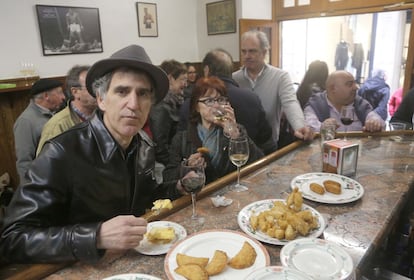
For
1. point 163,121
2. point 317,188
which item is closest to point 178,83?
point 163,121

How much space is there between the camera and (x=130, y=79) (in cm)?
121

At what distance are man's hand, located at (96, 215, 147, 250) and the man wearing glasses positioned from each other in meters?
1.54

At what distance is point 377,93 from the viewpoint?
362cm

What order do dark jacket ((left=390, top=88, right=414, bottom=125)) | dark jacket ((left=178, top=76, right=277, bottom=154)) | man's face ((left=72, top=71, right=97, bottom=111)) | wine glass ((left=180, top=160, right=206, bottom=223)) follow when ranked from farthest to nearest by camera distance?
dark jacket ((left=390, top=88, right=414, bottom=125)) → man's face ((left=72, top=71, right=97, bottom=111)) → dark jacket ((left=178, top=76, right=277, bottom=154)) → wine glass ((left=180, top=160, right=206, bottom=223))

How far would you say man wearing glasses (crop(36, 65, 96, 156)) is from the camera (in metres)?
2.28

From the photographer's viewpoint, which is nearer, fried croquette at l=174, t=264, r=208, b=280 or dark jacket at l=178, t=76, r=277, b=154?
fried croquette at l=174, t=264, r=208, b=280

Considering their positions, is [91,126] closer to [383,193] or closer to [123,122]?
[123,122]

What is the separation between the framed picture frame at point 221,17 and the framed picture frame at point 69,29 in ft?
→ 5.64

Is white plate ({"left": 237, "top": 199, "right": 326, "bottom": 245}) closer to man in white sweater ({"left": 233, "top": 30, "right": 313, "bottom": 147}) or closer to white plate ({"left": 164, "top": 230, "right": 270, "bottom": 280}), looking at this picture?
white plate ({"left": 164, "top": 230, "right": 270, "bottom": 280})

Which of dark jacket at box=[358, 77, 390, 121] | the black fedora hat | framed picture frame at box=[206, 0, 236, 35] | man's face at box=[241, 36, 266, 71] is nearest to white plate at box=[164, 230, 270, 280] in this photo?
the black fedora hat

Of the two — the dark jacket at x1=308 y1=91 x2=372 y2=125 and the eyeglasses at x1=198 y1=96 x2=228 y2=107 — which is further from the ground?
the eyeglasses at x1=198 y1=96 x2=228 y2=107

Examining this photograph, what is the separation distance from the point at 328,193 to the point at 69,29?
3.71 metres

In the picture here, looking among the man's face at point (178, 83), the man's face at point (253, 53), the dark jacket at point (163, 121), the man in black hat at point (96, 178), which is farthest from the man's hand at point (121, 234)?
the man's face at point (178, 83)

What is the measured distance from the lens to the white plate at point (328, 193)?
1.26 metres
